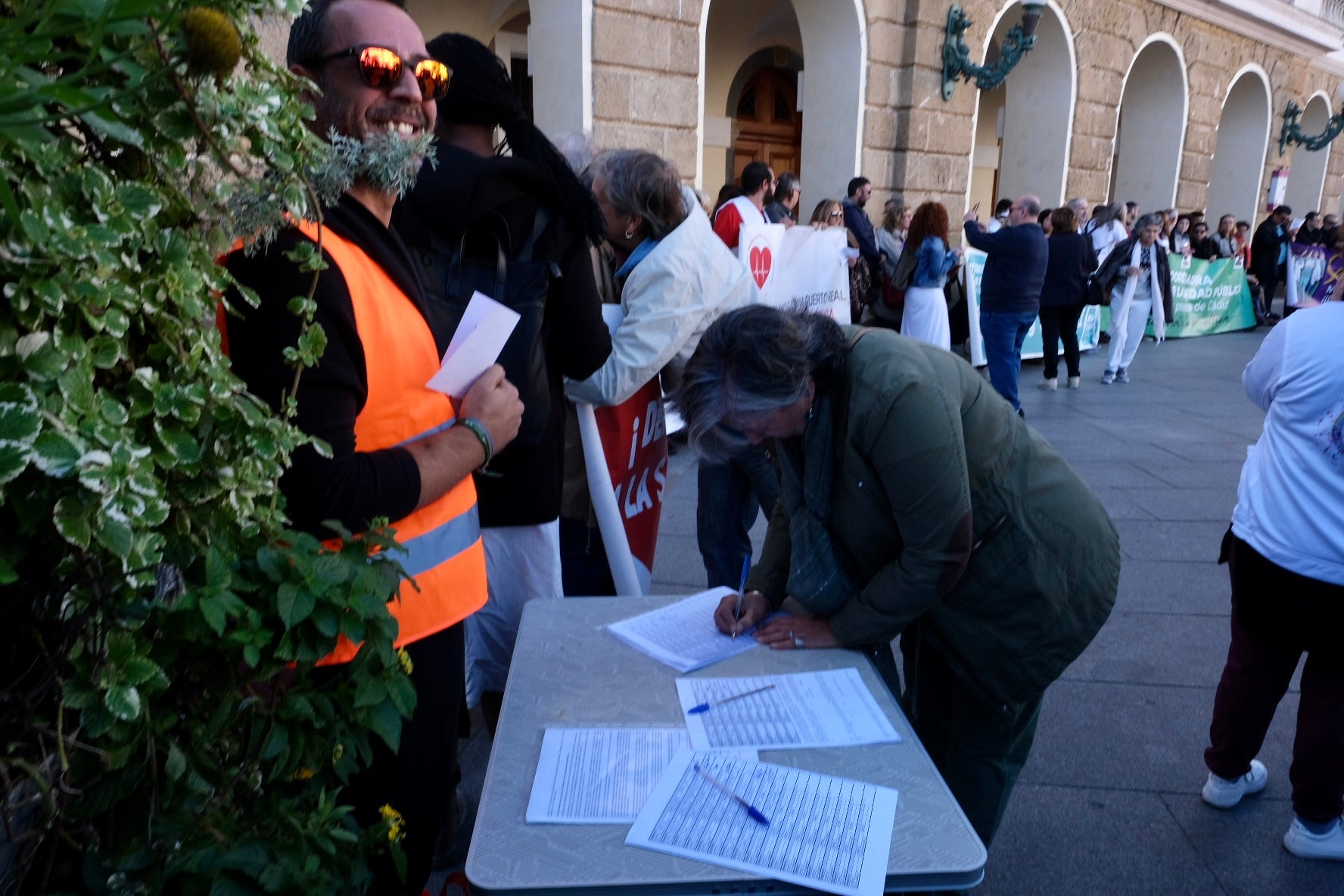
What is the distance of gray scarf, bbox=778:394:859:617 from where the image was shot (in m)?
1.77

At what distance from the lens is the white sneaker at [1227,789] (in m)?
2.55

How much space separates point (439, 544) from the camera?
4.93 ft

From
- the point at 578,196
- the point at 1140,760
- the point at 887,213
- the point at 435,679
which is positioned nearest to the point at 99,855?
the point at 435,679

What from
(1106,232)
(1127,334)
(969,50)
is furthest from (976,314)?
(969,50)

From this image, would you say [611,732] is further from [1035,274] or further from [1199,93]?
[1199,93]

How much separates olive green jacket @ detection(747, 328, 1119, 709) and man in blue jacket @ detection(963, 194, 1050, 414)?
5751 millimetres

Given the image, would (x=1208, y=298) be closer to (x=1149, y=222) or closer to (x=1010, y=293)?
(x=1149, y=222)

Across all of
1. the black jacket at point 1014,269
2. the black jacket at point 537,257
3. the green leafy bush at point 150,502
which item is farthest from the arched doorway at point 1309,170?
the green leafy bush at point 150,502

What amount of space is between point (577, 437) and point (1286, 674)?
2.00 metres

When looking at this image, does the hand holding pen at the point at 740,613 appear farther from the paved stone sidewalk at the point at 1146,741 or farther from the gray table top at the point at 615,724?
the paved stone sidewalk at the point at 1146,741

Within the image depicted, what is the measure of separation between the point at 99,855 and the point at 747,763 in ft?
2.93

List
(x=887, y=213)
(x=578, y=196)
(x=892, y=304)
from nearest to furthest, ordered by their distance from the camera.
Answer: (x=578, y=196) < (x=892, y=304) < (x=887, y=213)

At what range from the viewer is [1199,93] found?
1479 centimetres

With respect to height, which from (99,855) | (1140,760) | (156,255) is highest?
(156,255)
